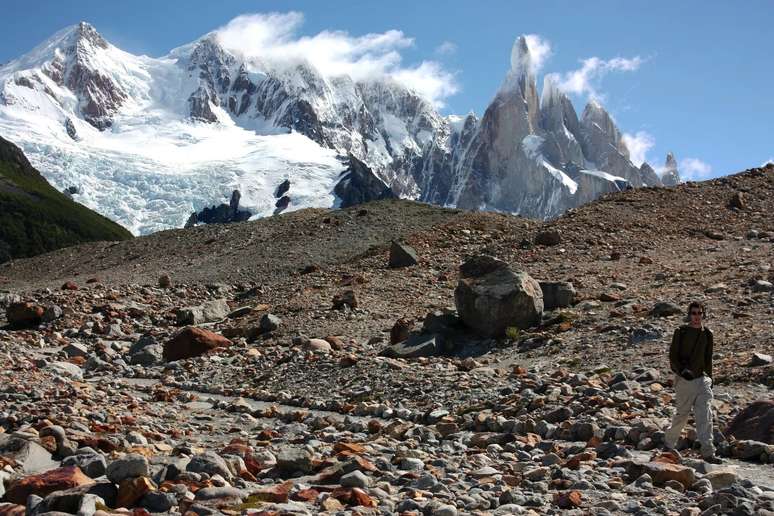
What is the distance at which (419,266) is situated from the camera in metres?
30.3

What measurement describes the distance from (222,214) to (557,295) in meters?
121

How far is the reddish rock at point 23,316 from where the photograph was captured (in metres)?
25.5

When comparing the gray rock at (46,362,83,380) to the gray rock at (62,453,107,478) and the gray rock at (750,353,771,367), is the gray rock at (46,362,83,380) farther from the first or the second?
the gray rock at (750,353,771,367)

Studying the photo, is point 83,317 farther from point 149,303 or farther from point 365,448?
point 365,448

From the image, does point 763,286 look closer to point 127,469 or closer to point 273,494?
point 273,494

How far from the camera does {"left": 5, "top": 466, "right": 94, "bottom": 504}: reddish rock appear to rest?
280 inches

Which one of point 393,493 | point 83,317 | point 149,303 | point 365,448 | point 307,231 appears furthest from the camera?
point 307,231

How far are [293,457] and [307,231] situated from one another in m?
31.0

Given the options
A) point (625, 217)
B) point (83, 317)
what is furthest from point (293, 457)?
point (625, 217)

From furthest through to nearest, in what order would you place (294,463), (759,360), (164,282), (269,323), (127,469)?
(164,282) < (269,323) < (759,360) < (294,463) < (127,469)

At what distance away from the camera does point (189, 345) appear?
21281 millimetres

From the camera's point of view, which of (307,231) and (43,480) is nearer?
(43,480)

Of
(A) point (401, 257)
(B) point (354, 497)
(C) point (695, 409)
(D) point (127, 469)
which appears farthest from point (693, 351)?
(A) point (401, 257)

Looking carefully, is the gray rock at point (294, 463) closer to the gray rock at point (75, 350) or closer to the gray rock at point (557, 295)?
the gray rock at point (557, 295)
